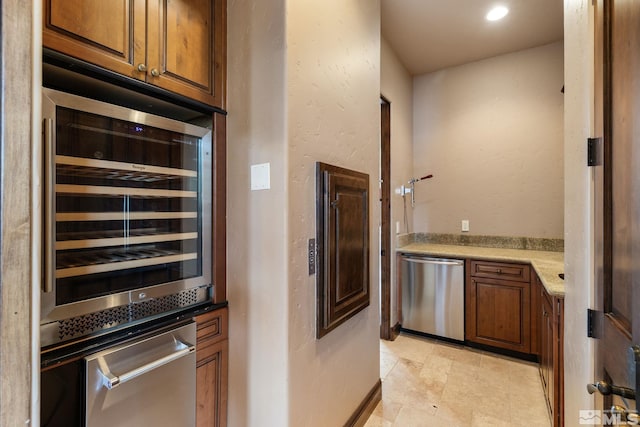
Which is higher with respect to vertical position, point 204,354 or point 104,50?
point 104,50

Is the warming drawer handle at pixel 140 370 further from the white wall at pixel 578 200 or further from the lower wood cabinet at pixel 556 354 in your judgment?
the lower wood cabinet at pixel 556 354

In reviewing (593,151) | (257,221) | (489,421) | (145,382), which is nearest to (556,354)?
(489,421)

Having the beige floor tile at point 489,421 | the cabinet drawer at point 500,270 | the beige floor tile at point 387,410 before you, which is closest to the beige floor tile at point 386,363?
the beige floor tile at point 387,410

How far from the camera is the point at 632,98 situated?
0.72m

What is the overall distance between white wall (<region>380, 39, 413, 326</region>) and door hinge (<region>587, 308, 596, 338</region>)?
2084 millimetres

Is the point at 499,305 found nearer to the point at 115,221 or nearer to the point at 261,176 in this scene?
the point at 261,176

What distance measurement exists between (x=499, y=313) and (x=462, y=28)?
2720 mm

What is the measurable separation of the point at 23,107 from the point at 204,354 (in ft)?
3.81

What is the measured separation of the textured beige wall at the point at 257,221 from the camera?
1.28m

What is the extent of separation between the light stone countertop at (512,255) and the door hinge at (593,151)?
1.09m

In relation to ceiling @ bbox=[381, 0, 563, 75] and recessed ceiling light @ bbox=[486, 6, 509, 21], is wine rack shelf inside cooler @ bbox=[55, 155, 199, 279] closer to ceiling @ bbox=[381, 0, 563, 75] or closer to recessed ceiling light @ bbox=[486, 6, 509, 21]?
ceiling @ bbox=[381, 0, 563, 75]

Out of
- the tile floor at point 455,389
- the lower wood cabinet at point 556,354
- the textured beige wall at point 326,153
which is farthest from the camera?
the tile floor at point 455,389

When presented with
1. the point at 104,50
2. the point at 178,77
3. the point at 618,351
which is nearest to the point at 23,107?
the point at 104,50

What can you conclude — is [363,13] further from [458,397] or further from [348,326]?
[458,397]
